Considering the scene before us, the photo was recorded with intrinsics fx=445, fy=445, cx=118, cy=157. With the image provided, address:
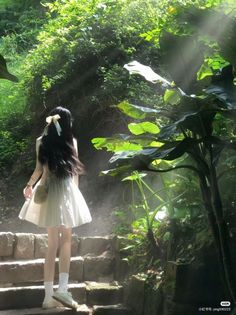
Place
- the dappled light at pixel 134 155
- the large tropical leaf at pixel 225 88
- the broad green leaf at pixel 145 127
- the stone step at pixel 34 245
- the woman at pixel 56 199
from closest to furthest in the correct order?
the large tropical leaf at pixel 225 88, the dappled light at pixel 134 155, the broad green leaf at pixel 145 127, the woman at pixel 56 199, the stone step at pixel 34 245

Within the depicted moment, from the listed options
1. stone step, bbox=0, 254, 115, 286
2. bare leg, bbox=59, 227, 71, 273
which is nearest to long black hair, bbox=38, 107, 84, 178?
bare leg, bbox=59, 227, 71, 273

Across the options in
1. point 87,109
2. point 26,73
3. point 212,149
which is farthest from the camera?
point 26,73

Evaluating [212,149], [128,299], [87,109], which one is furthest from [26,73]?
[212,149]

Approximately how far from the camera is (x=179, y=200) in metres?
3.30

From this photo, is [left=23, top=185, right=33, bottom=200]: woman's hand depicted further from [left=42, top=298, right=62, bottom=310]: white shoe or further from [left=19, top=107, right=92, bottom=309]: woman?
[left=42, top=298, right=62, bottom=310]: white shoe

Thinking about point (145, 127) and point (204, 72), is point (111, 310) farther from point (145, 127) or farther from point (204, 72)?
point (204, 72)

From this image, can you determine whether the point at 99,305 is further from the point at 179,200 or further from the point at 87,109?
the point at 87,109

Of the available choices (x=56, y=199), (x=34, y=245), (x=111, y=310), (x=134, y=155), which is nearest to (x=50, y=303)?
(x=111, y=310)

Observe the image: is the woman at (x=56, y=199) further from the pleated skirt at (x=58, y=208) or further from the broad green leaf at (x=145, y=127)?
the broad green leaf at (x=145, y=127)

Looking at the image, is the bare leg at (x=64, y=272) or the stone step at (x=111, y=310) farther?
the stone step at (x=111, y=310)

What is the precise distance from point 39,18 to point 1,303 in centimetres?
835

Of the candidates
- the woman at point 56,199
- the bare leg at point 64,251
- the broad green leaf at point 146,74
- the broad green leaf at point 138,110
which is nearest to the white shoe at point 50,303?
the woman at point 56,199

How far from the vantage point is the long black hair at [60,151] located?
12.0ft

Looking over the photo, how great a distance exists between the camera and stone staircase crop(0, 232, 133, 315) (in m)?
3.79
